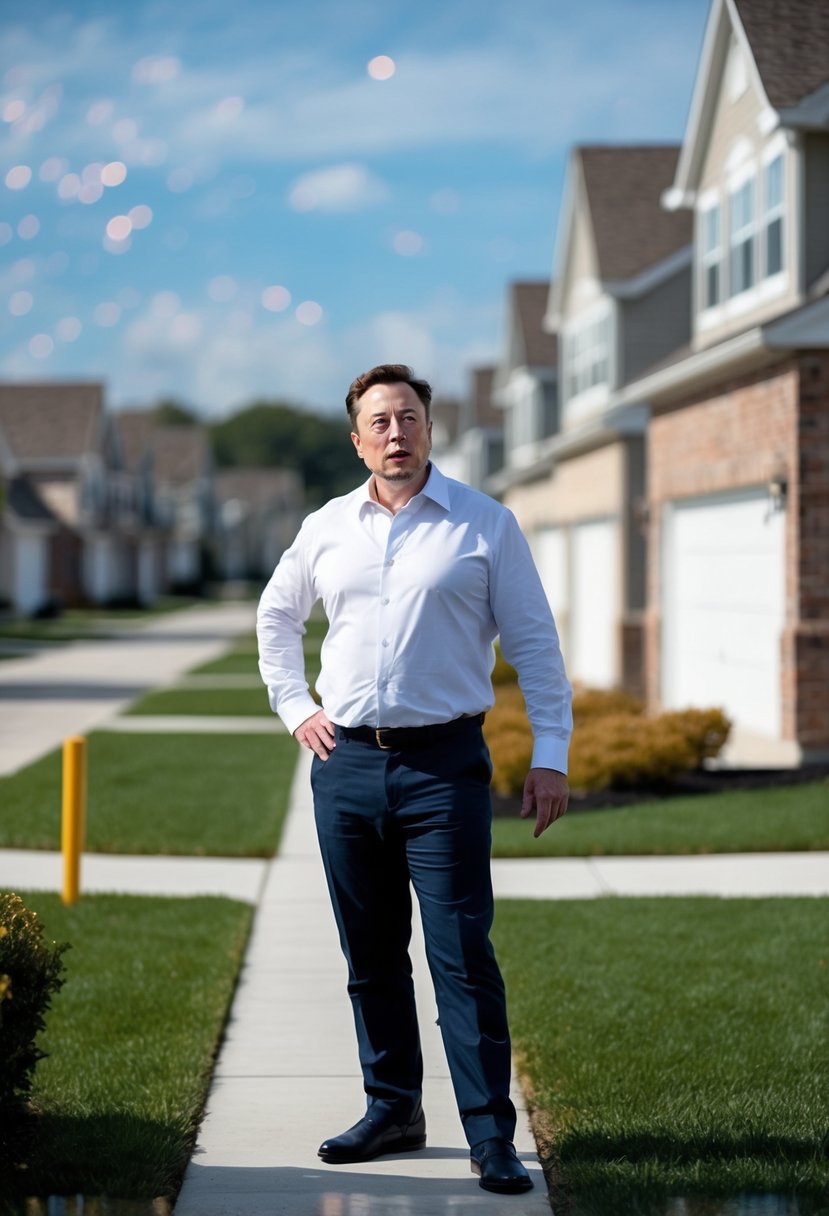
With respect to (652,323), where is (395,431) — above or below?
below

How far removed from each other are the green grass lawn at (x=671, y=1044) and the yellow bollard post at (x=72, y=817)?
239cm

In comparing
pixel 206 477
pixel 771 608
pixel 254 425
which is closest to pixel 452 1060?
pixel 771 608

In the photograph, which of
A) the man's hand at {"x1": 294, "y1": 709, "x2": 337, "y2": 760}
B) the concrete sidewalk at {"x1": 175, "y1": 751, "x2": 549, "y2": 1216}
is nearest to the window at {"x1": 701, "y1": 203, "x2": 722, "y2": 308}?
the concrete sidewalk at {"x1": 175, "y1": 751, "x2": 549, "y2": 1216}

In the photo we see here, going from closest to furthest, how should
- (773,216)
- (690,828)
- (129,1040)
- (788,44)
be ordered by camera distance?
(129,1040), (690,828), (773,216), (788,44)

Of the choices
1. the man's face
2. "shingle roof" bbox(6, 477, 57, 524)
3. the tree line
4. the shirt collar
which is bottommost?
the shirt collar

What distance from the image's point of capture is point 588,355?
85.2 feet

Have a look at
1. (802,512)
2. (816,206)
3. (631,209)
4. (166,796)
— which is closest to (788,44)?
(816,206)

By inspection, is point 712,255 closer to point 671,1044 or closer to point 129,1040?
point 671,1044

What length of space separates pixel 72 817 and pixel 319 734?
4459 millimetres

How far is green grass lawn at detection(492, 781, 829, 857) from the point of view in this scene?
1061 centimetres

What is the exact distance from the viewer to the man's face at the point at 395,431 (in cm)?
470

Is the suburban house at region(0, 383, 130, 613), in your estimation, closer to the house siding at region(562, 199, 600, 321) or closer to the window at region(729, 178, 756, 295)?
the house siding at region(562, 199, 600, 321)

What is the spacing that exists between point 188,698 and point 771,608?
11.2 m

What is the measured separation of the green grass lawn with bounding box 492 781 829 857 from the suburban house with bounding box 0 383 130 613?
41257 millimetres
